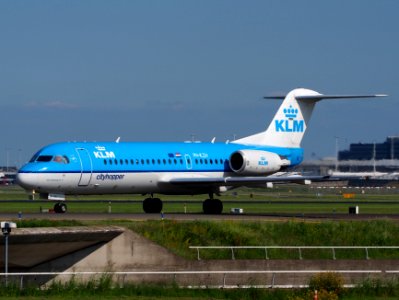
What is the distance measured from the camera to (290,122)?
2493 inches

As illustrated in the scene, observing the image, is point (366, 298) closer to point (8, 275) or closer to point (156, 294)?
point (156, 294)

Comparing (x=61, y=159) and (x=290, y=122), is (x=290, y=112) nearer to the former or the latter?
(x=290, y=122)

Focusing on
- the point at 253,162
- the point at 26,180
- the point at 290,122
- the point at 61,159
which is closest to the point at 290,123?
the point at 290,122

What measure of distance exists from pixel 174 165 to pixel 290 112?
31.7ft

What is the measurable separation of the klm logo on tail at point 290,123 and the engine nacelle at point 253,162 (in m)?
3.35

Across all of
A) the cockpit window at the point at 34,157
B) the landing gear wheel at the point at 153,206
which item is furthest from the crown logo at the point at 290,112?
the cockpit window at the point at 34,157

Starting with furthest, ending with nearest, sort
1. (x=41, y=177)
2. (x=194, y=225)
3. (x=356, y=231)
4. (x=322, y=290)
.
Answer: (x=41, y=177), (x=356, y=231), (x=194, y=225), (x=322, y=290)

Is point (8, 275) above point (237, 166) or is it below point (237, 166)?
below

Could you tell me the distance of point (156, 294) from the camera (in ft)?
116

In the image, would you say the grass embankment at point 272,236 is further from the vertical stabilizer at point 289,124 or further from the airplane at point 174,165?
the vertical stabilizer at point 289,124

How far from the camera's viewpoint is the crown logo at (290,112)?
6347 cm

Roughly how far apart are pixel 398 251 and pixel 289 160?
18.0 metres

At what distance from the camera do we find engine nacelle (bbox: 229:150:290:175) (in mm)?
58438

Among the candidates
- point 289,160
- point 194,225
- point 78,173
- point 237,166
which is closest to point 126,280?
point 194,225
